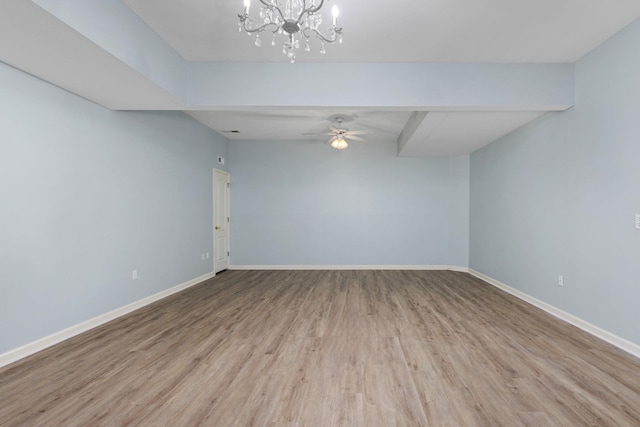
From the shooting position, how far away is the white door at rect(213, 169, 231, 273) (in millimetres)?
6055

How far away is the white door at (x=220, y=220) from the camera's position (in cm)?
605

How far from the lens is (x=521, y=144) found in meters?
4.37

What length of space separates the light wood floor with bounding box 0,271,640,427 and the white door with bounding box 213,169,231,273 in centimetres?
229

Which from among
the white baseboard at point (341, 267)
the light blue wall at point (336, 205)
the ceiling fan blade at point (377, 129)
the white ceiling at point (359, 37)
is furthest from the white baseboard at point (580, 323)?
the ceiling fan blade at point (377, 129)

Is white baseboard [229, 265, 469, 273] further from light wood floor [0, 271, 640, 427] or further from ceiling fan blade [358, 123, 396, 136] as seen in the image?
ceiling fan blade [358, 123, 396, 136]

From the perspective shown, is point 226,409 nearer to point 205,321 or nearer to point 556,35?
point 205,321

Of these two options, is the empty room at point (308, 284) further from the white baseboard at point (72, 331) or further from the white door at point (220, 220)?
the white door at point (220, 220)

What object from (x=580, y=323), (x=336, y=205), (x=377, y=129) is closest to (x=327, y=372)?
(x=580, y=323)

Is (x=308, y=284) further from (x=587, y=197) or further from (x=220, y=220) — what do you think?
(x=587, y=197)

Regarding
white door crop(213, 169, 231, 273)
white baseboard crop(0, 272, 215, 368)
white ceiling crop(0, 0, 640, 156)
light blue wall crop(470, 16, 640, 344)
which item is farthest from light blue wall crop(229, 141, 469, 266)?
white ceiling crop(0, 0, 640, 156)

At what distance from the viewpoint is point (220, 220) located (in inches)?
248

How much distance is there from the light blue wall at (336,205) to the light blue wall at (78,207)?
6.67ft

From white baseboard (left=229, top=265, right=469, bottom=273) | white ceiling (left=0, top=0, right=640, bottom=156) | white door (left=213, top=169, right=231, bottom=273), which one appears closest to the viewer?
white ceiling (left=0, top=0, right=640, bottom=156)

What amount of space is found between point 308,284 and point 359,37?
378 centimetres
